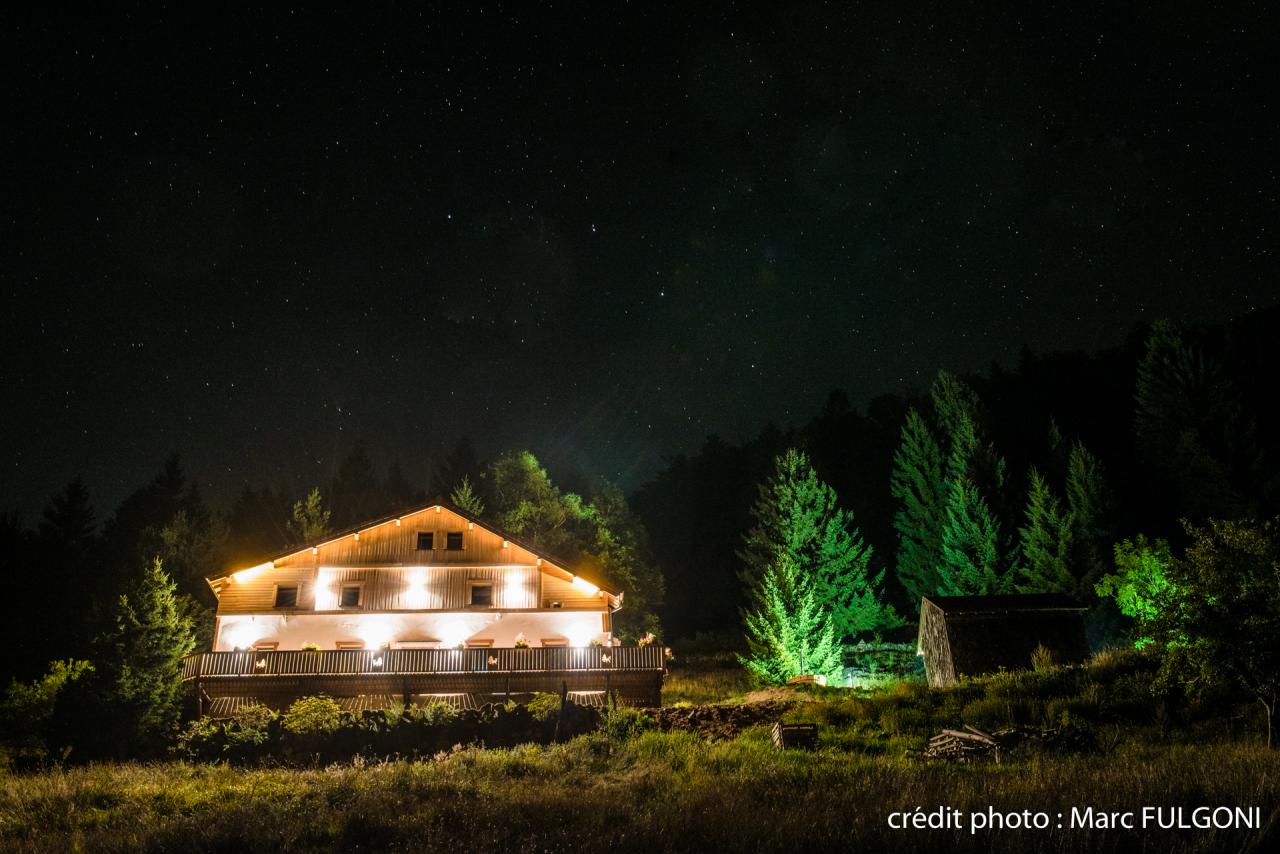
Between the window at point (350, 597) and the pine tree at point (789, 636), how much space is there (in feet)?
60.6

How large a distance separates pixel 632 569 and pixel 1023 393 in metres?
35.4

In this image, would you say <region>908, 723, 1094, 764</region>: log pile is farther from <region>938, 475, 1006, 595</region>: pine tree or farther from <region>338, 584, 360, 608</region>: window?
<region>338, 584, 360, 608</region>: window

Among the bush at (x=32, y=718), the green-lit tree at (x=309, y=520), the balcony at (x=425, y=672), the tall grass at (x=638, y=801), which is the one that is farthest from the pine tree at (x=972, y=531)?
the green-lit tree at (x=309, y=520)

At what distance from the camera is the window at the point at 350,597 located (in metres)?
33.9

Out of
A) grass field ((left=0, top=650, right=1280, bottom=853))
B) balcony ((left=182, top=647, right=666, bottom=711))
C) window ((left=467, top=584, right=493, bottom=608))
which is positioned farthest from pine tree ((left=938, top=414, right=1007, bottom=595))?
window ((left=467, top=584, right=493, bottom=608))

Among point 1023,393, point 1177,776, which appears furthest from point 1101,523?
point 1177,776

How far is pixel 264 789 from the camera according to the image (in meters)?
16.0

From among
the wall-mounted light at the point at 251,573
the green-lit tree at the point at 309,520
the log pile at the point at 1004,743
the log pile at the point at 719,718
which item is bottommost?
the log pile at the point at 719,718

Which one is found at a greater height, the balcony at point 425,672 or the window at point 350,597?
the window at point 350,597

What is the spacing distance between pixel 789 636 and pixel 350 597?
812 inches

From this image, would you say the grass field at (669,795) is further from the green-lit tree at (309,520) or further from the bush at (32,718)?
the green-lit tree at (309,520)

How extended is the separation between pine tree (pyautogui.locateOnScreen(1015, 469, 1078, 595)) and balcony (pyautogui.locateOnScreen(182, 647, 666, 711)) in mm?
22207

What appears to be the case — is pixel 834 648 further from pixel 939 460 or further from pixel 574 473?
pixel 574 473

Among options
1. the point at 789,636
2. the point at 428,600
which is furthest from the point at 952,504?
the point at 428,600
